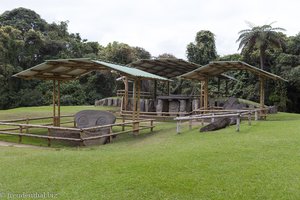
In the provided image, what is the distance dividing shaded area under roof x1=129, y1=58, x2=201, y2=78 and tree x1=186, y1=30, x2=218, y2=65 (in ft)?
31.4

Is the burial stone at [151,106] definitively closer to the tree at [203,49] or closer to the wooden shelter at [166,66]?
the wooden shelter at [166,66]

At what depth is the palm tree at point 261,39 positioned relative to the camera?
1171 inches

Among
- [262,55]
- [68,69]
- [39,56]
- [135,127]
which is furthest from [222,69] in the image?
[39,56]

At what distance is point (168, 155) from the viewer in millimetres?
8281

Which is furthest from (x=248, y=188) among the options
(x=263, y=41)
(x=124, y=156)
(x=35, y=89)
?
Result: (x=35, y=89)

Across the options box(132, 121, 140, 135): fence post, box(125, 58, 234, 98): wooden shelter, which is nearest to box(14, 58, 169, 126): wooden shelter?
box(132, 121, 140, 135): fence post

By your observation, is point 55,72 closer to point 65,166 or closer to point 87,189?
point 65,166

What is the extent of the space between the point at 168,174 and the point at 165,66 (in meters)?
20.3

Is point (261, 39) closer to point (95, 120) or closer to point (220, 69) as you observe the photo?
point (220, 69)

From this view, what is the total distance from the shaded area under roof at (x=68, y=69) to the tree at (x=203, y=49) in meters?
22.2

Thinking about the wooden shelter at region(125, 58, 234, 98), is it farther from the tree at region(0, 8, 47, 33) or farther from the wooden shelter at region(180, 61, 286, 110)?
the tree at region(0, 8, 47, 33)

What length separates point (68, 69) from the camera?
16.0m

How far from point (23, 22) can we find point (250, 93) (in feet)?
90.0

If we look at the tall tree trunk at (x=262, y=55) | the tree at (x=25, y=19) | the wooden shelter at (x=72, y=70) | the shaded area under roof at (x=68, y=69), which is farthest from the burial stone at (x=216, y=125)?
the tree at (x=25, y=19)
